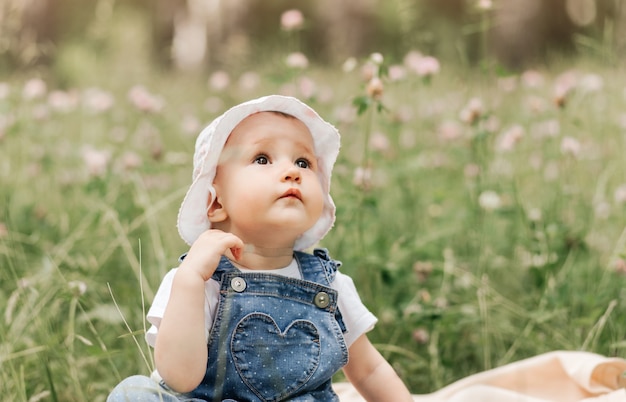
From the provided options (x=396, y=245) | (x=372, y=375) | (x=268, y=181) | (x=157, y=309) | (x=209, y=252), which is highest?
(x=268, y=181)

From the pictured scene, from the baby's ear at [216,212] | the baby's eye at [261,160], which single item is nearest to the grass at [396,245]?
the baby's ear at [216,212]

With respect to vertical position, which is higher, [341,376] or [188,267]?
[188,267]

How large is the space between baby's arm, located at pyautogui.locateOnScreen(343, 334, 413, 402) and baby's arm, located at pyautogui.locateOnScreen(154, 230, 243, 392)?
377mm

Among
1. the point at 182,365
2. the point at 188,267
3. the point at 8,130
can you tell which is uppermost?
the point at 8,130

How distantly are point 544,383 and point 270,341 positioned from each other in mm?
921

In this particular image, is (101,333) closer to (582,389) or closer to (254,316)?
(254,316)

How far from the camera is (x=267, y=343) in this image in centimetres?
152

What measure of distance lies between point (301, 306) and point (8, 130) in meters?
2.02

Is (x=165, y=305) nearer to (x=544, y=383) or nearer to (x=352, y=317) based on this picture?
(x=352, y=317)

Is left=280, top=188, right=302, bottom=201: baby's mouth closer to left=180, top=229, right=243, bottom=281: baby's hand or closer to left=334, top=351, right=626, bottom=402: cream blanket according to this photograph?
left=180, top=229, right=243, bottom=281: baby's hand

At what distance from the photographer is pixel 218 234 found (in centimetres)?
149

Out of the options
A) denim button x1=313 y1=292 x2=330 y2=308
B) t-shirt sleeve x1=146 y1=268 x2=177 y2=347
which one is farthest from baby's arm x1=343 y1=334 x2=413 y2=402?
t-shirt sleeve x1=146 y1=268 x2=177 y2=347

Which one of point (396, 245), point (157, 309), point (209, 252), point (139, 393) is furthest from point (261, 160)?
point (396, 245)

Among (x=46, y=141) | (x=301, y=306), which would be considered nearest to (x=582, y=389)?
(x=301, y=306)
